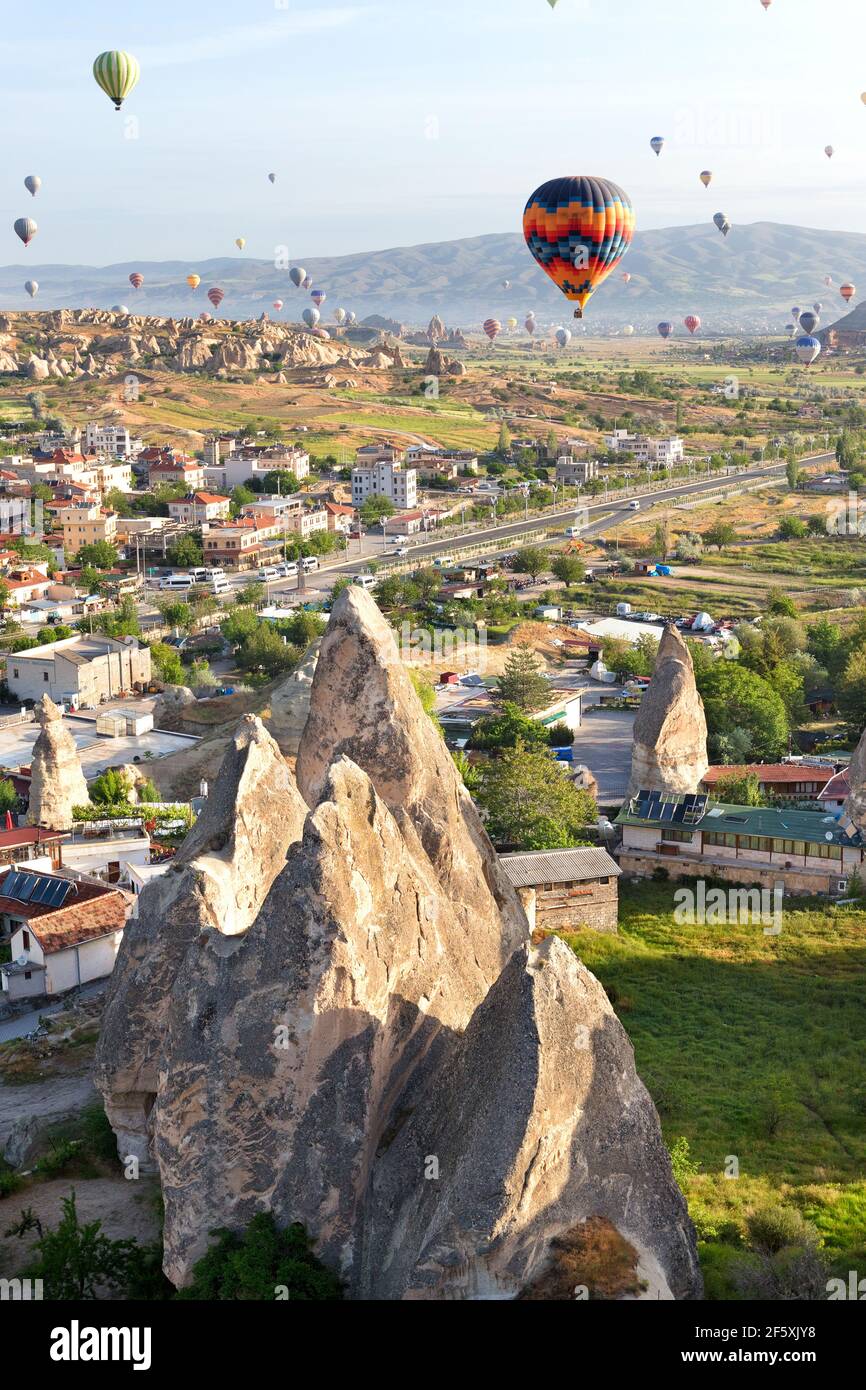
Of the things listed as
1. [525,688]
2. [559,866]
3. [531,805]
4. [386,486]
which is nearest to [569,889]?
[559,866]

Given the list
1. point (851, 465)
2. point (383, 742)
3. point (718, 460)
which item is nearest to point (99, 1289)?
point (383, 742)

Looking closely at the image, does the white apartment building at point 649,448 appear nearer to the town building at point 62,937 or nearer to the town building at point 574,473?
the town building at point 574,473

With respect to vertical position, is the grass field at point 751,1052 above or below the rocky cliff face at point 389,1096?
below

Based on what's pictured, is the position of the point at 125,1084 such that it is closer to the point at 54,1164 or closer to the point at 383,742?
the point at 54,1164

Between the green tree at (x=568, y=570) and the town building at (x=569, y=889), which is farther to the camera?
the green tree at (x=568, y=570)

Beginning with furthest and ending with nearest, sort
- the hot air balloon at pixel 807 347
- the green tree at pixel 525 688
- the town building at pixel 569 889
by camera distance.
→ 1. the hot air balloon at pixel 807 347
2. the green tree at pixel 525 688
3. the town building at pixel 569 889

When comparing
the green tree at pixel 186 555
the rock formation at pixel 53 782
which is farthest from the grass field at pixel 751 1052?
the green tree at pixel 186 555

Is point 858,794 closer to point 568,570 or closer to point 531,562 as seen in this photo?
point 568,570
